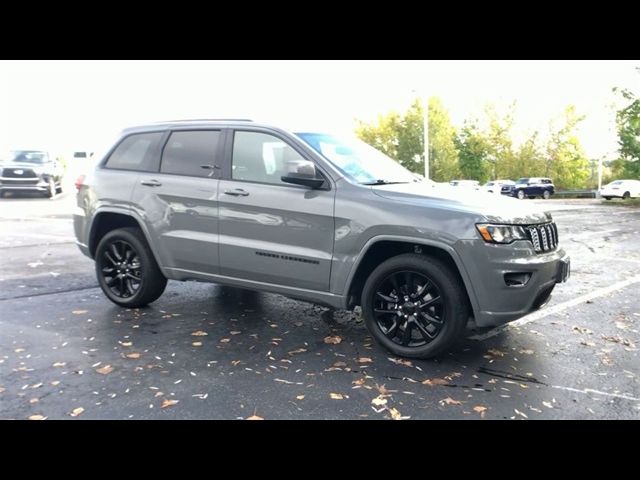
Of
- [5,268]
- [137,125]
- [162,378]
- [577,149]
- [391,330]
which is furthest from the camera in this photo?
[577,149]

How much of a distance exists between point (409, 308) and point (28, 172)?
22.0 meters

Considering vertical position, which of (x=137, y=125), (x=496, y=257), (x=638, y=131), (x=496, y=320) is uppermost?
(x=638, y=131)

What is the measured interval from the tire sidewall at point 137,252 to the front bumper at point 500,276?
3.27 metres

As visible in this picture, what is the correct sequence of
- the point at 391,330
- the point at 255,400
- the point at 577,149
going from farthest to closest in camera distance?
the point at 577,149 → the point at 391,330 → the point at 255,400

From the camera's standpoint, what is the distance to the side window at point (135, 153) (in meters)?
5.56

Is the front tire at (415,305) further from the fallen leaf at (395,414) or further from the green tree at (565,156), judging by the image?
the green tree at (565,156)

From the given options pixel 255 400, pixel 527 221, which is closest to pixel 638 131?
pixel 527 221

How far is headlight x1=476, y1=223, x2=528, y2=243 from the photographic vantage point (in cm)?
389

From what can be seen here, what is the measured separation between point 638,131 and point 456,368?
3170cm

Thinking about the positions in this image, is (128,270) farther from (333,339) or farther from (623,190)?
(623,190)

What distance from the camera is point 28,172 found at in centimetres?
2183

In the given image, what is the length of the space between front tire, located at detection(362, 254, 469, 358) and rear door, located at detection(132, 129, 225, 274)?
165cm
